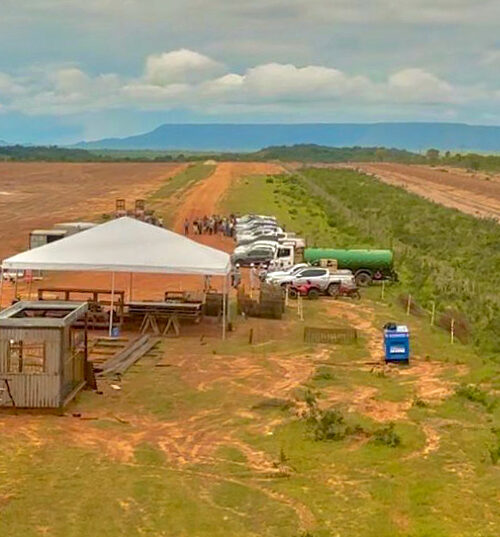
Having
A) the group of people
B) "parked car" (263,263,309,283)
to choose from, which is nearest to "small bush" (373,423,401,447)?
"parked car" (263,263,309,283)

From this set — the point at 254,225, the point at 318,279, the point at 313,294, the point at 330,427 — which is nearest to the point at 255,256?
the point at 318,279

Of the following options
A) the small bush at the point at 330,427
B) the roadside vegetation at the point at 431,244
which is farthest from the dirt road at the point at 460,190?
the small bush at the point at 330,427

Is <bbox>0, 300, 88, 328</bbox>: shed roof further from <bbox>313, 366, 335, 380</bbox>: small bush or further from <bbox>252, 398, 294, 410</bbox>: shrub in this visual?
<bbox>313, 366, 335, 380</bbox>: small bush

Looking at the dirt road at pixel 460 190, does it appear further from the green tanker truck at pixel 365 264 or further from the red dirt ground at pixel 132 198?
the green tanker truck at pixel 365 264

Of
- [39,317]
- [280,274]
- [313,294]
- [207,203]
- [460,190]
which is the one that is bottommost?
[207,203]

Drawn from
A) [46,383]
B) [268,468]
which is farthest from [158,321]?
[268,468]

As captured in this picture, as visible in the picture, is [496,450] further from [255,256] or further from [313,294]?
[255,256]

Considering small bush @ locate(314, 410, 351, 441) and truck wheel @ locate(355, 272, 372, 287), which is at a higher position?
small bush @ locate(314, 410, 351, 441)
